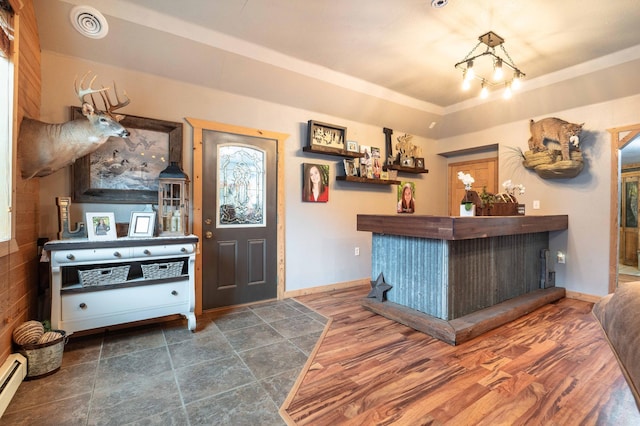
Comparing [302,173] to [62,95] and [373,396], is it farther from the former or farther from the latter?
[373,396]

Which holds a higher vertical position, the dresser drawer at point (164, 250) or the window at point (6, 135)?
the window at point (6, 135)

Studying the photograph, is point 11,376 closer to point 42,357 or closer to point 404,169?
point 42,357

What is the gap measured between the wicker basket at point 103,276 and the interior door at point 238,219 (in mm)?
897

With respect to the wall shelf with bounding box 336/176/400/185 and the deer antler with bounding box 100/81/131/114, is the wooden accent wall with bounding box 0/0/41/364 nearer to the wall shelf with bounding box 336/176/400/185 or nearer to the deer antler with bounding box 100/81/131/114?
the deer antler with bounding box 100/81/131/114

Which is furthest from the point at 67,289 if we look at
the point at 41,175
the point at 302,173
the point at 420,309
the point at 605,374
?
the point at 605,374

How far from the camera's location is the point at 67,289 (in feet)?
7.66

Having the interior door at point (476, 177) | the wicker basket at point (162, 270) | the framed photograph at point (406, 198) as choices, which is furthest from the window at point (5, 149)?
the interior door at point (476, 177)

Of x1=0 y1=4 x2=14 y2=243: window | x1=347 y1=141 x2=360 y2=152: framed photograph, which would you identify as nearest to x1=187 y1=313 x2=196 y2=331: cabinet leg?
x1=0 y1=4 x2=14 y2=243: window

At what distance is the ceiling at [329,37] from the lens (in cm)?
248

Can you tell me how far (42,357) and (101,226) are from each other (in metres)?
0.99

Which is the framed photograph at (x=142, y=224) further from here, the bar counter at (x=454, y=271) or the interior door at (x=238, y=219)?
the bar counter at (x=454, y=271)

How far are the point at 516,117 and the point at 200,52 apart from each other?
4.27 metres

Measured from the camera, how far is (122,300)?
2523mm

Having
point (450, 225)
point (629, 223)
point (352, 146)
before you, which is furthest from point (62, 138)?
point (629, 223)
